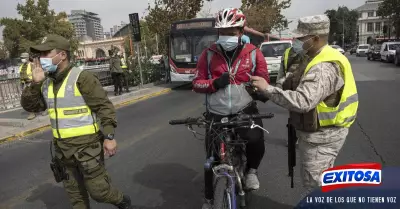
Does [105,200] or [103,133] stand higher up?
[103,133]

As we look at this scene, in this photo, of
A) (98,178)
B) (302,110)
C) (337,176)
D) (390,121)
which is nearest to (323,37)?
(302,110)

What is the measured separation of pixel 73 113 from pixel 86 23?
141m

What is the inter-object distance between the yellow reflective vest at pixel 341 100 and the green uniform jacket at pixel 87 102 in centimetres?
163

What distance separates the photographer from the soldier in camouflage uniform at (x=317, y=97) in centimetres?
211

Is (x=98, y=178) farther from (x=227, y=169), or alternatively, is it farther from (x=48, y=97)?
(x=227, y=169)

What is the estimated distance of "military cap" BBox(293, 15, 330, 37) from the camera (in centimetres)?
226

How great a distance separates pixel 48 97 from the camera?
9.27 ft

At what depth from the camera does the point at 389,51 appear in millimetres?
24578

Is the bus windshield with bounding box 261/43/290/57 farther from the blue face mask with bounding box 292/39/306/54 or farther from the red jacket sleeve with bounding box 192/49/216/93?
the blue face mask with bounding box 292/39/306/54

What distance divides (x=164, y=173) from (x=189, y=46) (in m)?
11.2

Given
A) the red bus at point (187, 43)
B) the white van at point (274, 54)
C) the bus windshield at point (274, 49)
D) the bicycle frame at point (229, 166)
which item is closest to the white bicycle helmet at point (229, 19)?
the bicycle frame at point (229, 166)

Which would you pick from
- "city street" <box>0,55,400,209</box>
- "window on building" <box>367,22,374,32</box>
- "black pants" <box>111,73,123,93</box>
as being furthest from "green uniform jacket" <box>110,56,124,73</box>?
"window on building" <box>367,22,374,32</box>

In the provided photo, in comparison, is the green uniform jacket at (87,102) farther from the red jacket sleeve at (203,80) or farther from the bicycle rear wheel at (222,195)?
the bicycle rear wheel at (222,195)

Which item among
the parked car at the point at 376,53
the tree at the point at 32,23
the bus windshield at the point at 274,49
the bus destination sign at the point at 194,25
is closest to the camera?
the bus destination sign at the point at 194,25
